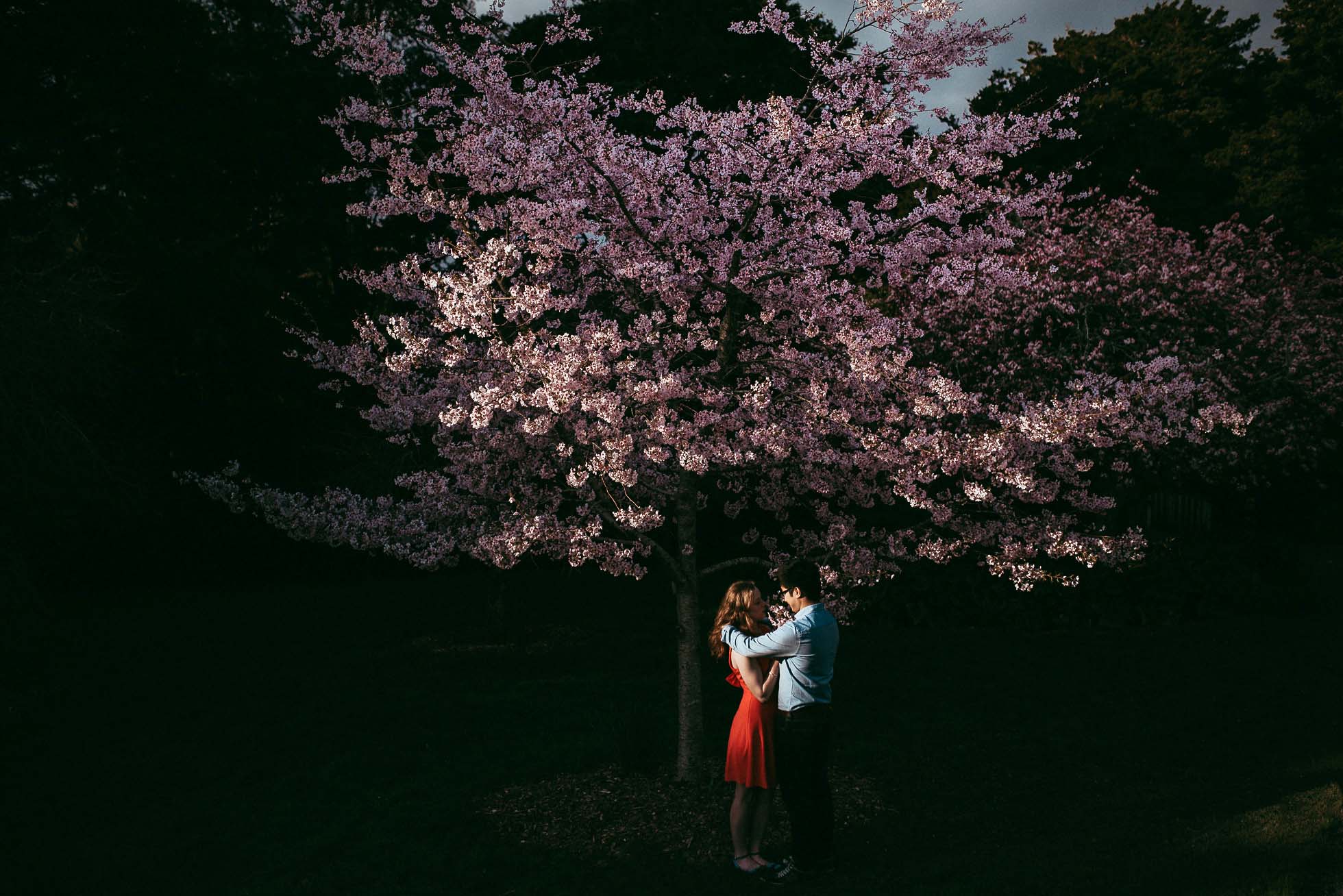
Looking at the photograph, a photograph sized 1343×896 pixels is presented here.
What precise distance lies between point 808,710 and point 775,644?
455 mm

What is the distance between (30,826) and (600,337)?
217 inches

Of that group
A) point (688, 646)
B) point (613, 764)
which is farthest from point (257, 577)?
point (688, 646)

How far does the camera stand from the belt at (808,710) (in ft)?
19.3

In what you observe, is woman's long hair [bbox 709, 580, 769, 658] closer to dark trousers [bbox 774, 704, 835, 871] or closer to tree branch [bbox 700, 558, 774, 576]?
dark trousers [bbox 774, 704, 835, 871]

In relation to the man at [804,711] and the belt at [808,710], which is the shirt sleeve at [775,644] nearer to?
the man at [804,711]

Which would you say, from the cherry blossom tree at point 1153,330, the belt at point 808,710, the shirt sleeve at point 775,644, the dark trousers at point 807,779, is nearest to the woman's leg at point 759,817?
the dark trousers at point 807,779

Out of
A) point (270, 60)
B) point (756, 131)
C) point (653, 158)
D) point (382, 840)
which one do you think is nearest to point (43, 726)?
point (382, 840)

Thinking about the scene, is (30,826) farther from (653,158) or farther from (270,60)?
(270,60)

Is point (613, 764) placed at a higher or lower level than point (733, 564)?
lower

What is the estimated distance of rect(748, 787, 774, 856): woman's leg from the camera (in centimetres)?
614

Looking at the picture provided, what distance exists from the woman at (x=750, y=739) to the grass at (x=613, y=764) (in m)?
0.31

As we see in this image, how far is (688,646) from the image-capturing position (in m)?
7.70

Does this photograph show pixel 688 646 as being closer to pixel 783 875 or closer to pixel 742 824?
pixel 742 824

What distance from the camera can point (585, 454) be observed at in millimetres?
7422
